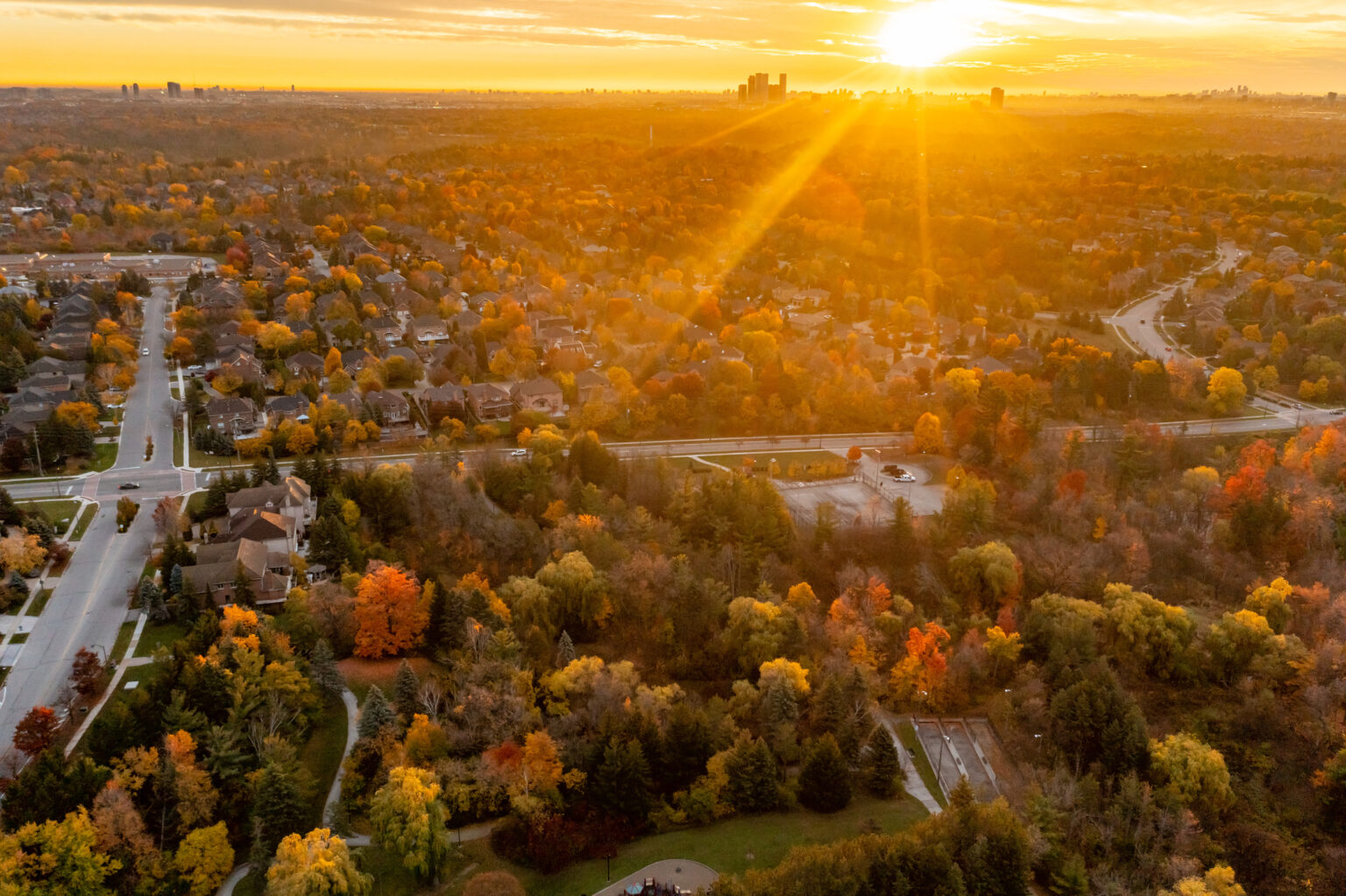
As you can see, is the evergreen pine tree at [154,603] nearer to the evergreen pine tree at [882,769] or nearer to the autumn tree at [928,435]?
the evergreen pine tree at [882,769]

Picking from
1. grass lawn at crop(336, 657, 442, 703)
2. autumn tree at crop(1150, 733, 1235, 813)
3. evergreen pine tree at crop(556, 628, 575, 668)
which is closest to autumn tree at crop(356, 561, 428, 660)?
grass lawn at crop(336, 657, 442, 703)

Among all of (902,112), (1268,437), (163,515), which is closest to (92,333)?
(163,515)

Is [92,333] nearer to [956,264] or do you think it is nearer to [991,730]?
[991,730]

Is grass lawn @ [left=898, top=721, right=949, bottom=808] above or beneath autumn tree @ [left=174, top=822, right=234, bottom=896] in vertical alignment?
beneath

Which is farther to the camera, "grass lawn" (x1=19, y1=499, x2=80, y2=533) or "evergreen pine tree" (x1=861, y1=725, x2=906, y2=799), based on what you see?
"grass lawn" (x1=19, y1=499, x2=80, y2=533)

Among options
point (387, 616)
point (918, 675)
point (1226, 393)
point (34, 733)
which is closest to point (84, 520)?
Answer: point (34, 733)

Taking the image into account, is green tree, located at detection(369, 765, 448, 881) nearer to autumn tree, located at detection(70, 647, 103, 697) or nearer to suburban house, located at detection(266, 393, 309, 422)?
autumn tree, located at detection(70, 647, 103, 697)
